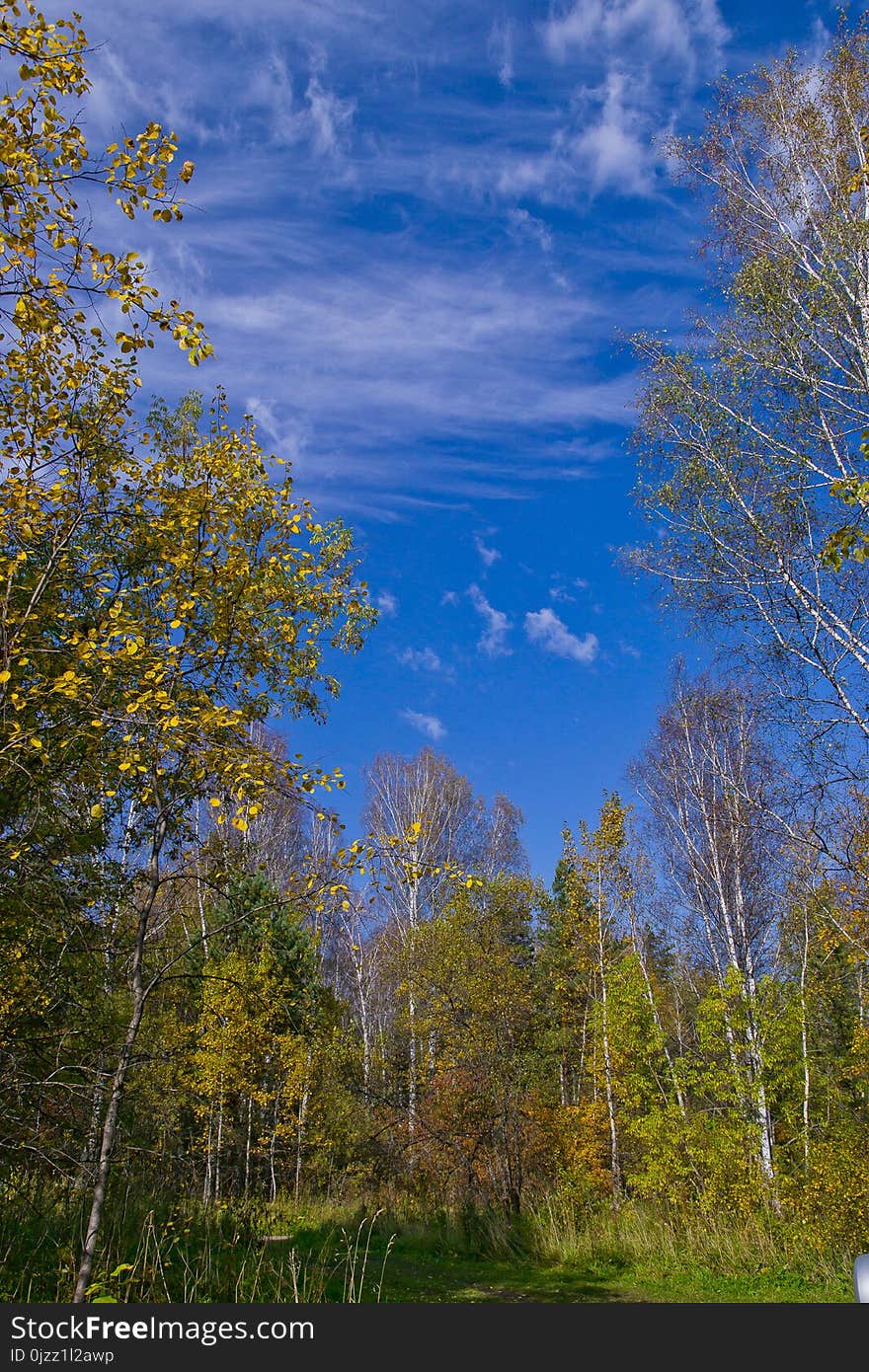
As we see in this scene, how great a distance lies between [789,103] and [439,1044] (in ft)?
54.2

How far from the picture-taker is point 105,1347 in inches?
135

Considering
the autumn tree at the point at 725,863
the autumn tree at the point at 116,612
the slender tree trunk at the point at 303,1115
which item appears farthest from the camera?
the slender tree trunk at the point at 303,1115

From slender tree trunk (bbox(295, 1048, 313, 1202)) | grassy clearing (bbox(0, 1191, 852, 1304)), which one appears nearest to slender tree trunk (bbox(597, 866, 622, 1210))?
grassy clearing (bbox(0, 1191, 852, 1304))

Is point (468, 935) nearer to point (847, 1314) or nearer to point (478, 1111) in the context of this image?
point (478, 1111)

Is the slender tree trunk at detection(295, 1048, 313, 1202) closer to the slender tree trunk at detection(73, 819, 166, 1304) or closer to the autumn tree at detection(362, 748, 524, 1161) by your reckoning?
the autumn tree at detection(362, 748, 524, 1161)

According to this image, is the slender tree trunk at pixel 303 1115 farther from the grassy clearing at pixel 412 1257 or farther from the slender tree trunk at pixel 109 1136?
the slender tree trunk at pixel 109 1136

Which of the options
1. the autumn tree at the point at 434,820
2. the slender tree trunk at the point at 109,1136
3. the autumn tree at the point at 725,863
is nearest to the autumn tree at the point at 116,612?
the slender tree trunk at the point at 109,1136

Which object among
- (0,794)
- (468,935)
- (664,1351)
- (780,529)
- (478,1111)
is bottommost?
(664,1351)

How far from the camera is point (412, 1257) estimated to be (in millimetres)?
11664

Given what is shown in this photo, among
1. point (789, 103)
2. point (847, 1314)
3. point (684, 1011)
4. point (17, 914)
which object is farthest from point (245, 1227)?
point (684, 1011)

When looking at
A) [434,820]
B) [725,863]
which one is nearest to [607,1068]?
[725,863]

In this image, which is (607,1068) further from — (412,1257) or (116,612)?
(116,612)

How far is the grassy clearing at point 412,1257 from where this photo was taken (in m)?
5.38

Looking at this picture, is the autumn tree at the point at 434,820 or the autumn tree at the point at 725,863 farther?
the autumn tree at the point at 434,820
